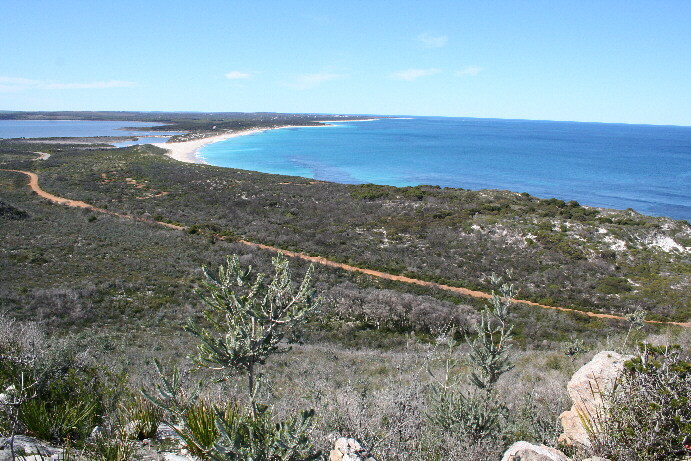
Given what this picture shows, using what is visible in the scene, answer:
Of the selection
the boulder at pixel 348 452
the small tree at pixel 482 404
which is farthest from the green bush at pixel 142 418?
the small tree at pixel 482 404

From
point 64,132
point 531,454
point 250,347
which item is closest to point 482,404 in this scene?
point 531,454

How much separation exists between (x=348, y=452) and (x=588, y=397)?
125 inches

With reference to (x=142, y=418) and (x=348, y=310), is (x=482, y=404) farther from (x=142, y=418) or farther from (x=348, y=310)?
(x=348, y=310)

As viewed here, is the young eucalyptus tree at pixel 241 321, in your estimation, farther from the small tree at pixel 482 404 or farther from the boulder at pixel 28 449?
the small tree at pixel 482 404

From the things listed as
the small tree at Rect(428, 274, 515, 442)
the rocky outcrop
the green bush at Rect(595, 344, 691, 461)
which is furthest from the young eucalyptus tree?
the rocky outcrop

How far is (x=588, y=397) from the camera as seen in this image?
4.77 meters

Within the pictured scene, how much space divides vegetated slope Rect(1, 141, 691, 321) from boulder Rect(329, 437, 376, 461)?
15.0 metres

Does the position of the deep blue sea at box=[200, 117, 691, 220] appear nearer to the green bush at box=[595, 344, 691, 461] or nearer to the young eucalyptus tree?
the green bush at box=[595, 344, 691, 461]

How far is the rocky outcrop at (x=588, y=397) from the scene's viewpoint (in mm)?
4238

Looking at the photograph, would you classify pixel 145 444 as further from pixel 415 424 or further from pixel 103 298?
pixel 103 298

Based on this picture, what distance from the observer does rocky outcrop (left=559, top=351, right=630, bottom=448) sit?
4.24 metres

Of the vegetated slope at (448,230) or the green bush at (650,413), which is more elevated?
the green bush at (650,413)

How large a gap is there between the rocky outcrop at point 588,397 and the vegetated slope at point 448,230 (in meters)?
12.2

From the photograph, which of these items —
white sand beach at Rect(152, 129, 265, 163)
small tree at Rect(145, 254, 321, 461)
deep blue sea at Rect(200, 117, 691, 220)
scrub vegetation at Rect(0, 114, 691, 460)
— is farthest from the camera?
white sand beach at Rect(152, 129, 265, 163)
